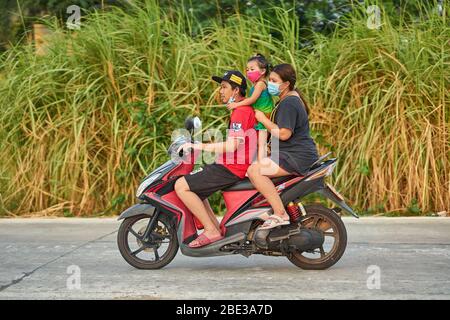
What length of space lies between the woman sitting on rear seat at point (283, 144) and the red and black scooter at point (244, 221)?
0.32 feet

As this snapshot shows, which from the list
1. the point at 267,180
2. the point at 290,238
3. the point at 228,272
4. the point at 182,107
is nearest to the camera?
the point at 267,180

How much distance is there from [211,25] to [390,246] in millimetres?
5342

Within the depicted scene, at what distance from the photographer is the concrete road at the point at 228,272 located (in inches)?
246

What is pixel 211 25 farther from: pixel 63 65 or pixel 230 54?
pixel 63 65

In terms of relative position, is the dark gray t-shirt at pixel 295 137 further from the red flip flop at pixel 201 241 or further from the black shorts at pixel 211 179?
the red flip flop at pixel 201 241

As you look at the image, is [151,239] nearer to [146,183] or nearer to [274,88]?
[146,183]

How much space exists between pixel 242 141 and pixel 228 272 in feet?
3.73

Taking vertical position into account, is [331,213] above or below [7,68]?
below

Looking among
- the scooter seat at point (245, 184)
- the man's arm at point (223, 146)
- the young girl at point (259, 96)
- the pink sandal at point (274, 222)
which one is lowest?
the pink sandal at point (274, 222)

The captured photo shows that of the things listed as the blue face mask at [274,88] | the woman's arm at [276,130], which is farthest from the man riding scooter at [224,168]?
the blue face mask at [274,88]

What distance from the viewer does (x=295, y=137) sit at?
275 inches

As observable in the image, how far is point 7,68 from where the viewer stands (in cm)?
1191

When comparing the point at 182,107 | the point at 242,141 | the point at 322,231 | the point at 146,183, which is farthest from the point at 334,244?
the point at 182,107
